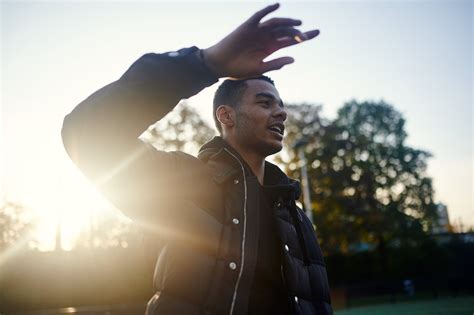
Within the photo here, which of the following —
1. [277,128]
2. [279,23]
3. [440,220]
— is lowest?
[440,220]

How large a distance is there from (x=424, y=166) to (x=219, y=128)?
33230 mm

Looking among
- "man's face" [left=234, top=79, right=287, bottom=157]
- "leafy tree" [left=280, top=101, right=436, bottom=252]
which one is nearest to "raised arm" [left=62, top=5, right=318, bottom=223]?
"man's face" [left=234, top=79, right=287, bottom=157]

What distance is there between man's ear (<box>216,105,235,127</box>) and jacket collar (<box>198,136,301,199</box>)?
0.28 m

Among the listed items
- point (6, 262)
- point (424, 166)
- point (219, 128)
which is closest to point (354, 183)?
point (424, 166)

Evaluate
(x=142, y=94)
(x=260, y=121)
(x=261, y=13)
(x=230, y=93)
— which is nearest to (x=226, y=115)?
(x=230, y=93)

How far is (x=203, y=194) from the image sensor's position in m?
2.15

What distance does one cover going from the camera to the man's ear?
303cm

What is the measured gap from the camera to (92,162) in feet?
5.40

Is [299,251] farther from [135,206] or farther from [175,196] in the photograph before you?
[135,206]

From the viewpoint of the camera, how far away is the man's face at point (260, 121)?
2.88m

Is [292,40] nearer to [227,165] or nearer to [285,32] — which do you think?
[285,32]

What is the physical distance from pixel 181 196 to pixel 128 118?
571 mm

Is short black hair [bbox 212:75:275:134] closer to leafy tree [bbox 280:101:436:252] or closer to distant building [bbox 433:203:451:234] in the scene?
leafy tree [bbox 280:101:436:252]

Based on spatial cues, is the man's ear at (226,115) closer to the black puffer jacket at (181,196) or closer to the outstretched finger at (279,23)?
the black puffer jacket at (181,196)
